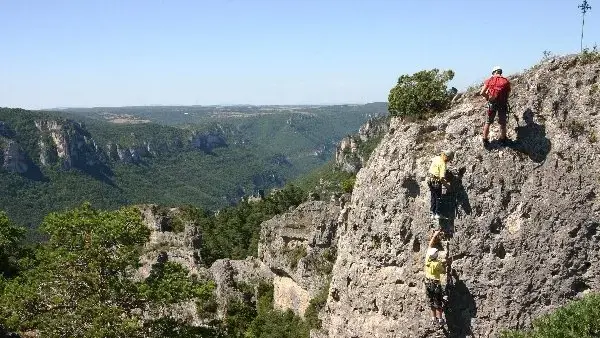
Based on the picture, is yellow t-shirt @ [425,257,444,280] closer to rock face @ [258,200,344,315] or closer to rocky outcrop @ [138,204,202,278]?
rock face @ [258,200,344,315]

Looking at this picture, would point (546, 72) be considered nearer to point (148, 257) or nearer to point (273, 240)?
point (273, 240)

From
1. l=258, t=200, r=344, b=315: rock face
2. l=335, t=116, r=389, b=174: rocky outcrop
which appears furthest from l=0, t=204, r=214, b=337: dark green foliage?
l=335, t=116, r=389, b=174: rocky outcrop

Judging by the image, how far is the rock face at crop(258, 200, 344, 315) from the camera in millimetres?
26828

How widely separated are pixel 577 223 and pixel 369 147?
14420 cm

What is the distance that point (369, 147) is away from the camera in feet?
508

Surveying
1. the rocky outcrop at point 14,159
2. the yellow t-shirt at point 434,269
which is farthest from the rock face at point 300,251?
the rocky outcrop at point 14,159

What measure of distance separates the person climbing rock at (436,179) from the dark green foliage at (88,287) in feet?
38.7

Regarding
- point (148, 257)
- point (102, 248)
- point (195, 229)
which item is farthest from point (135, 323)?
point (195, 229)

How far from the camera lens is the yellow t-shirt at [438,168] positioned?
1188 centimetres

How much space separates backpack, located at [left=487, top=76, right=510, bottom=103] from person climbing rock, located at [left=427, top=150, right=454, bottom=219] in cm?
167

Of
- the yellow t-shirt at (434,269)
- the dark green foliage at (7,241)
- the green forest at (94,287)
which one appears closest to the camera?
the yellow t-shirt at (434,269)

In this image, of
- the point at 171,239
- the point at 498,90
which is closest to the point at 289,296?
the point at 171,239

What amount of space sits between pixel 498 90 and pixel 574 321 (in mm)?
5174

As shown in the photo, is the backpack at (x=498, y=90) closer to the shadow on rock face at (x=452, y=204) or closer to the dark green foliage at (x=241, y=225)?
the shadow on rock face at (x=452, y=204)
